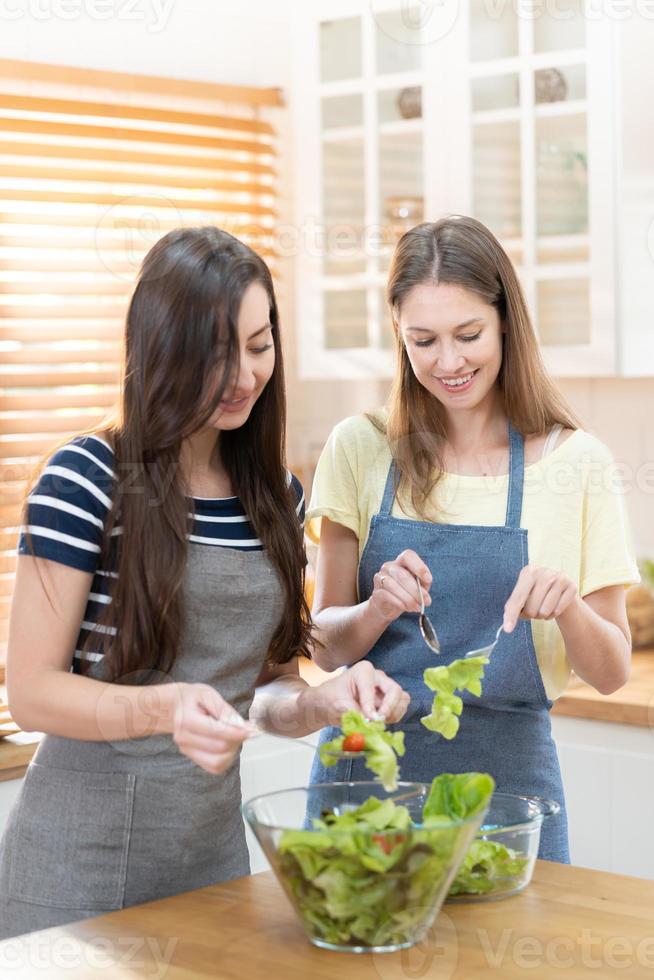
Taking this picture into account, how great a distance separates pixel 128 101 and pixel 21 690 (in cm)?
189

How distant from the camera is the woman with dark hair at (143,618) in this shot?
1414 millimetres

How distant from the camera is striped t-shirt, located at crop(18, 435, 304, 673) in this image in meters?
1.41

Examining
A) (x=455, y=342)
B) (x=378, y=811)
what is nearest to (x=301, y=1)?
(x=455, y=342)

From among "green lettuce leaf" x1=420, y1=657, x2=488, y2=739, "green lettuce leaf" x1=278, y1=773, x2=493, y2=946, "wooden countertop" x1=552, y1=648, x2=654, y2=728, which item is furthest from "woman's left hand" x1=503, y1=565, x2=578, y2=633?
"wooden countertop" x1=552, y1=648, x2=654, y2=728

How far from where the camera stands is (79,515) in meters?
1.42

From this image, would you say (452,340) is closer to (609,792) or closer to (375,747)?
(375,747)

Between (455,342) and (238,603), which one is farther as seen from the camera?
(455,342)

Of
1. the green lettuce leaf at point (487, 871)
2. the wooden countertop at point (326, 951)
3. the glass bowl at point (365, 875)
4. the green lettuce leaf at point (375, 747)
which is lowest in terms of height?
the wooden countertop at point (326, 951)

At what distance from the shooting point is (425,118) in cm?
288

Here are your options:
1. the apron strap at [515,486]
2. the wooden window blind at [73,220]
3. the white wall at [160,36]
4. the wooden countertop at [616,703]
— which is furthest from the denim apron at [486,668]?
the white wall at [160,36]

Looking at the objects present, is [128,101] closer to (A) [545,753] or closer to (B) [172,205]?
(B) [172,205]

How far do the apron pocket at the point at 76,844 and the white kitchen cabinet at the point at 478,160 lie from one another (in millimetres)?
1589

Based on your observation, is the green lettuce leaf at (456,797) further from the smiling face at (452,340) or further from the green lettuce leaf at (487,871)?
the smiling face at (452,340)

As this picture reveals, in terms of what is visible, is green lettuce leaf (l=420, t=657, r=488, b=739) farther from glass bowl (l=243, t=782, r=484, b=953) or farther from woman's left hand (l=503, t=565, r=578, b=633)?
glass bowl (l=243, t=782, r=484, b=953)
